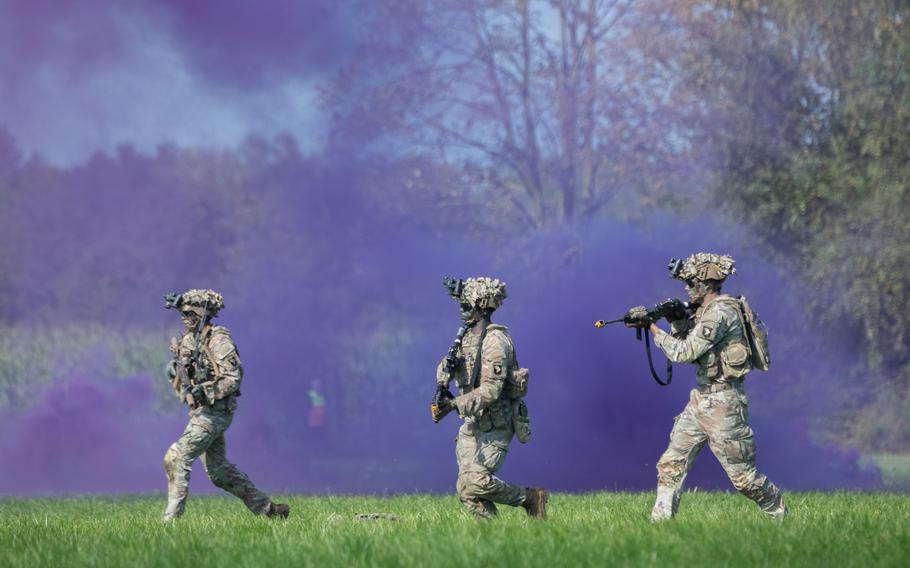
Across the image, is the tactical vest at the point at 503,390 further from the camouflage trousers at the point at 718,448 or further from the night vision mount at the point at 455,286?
the camouflage trousers at the point at 718,448

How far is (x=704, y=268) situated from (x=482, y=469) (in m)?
2.57

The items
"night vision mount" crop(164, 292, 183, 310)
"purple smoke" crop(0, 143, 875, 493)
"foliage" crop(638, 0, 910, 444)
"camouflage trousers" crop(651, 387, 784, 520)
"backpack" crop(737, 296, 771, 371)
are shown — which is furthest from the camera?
"foliage" crop(638, 0, 910, 444)

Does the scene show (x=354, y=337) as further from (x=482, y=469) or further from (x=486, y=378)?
(x=486, y=378)

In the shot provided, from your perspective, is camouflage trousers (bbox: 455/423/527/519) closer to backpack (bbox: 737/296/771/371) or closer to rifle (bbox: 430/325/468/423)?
rifle (bbox: 430/325/468/423)

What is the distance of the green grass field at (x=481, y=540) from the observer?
31.3 feet

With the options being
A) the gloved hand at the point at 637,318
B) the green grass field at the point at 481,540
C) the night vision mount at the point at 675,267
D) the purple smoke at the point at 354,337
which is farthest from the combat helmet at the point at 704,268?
the purple smoke at the point at 354,337

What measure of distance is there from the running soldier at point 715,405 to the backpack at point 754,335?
32 mm

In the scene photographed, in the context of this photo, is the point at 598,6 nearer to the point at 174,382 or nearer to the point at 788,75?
the point at 788,75

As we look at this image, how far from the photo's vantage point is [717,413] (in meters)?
11.4

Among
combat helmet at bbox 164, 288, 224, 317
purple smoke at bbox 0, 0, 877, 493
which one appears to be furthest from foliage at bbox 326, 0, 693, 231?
combat helmet at bbox 164, 288, 224, 317

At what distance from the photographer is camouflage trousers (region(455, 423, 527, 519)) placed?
11.6 metres

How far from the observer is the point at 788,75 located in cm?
2953

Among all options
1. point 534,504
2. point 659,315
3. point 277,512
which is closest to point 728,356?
point 659,315

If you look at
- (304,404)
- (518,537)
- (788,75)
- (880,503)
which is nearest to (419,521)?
(518,537)
